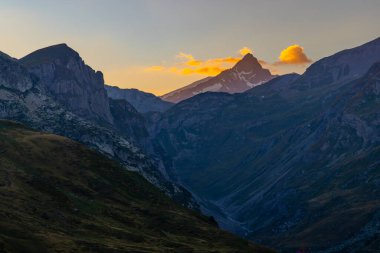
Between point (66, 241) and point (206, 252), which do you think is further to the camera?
point (206, 252)

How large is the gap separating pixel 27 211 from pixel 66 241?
111 ft

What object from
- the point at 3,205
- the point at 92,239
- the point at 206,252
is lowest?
the point at 206,252

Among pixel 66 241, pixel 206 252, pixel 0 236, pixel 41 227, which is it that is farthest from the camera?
pixel 206 252

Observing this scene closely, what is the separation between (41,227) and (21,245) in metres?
37.4

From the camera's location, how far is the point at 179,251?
194125mm

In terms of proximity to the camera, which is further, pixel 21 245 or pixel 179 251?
pixel 179 251

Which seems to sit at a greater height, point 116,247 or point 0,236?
point 0,236

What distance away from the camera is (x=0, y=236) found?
14338cm

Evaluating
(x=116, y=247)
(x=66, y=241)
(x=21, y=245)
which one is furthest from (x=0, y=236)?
(x=116, y=247)

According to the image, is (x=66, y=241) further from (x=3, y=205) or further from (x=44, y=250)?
(x=3, y=205)

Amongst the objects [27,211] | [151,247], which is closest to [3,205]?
[27,211]

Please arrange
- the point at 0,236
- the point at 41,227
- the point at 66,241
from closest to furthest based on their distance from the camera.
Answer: the point at 0,236 → the point at 66,241 → the point at 41,227

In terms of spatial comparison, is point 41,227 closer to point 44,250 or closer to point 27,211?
point 27,211

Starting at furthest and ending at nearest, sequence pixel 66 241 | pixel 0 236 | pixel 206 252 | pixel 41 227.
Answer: pixel 206 252 < pixel 41 227 < pixel 66 241 < pixel 0 236
